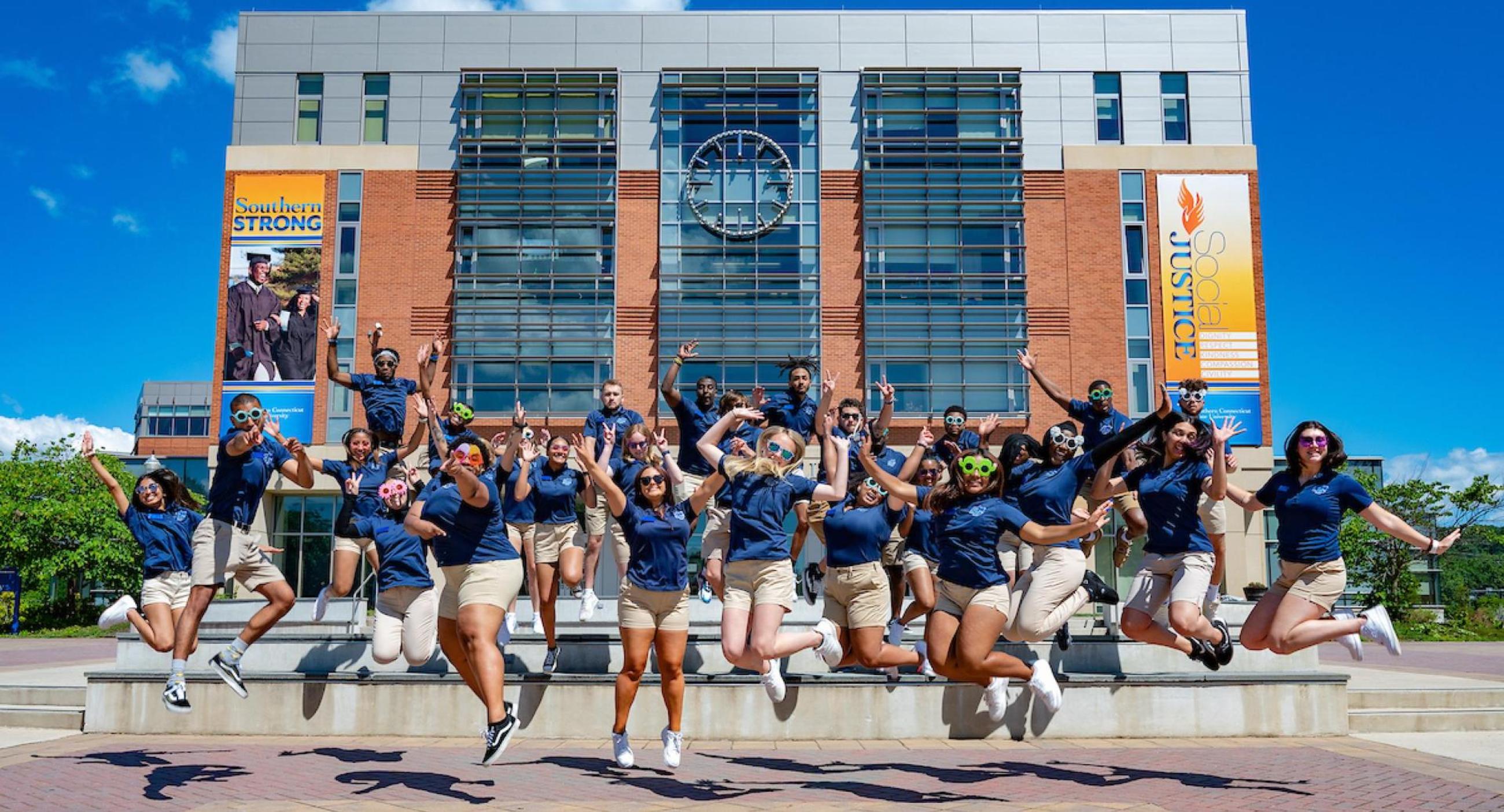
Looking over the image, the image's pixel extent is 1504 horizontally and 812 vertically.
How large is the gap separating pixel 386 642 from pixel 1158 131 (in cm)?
3240

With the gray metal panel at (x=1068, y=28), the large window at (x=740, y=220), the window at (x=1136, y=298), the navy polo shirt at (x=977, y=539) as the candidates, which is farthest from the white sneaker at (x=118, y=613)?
the gray metal panel at (x=1068, y=28)

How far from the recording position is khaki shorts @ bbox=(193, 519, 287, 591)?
10.1 metres

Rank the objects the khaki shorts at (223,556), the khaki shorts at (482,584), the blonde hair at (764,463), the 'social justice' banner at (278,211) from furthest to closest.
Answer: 1. the 'social justice' banner at (278,211)
2. the khaki shorts at (223,556)
3. the blonde hair at (764,463)
4. the khaki shorts at (482,584)

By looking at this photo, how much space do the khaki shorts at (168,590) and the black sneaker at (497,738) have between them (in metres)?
4.02

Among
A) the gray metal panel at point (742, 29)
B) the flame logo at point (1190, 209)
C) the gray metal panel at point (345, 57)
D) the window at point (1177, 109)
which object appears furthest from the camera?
the window at point (1177, 109)

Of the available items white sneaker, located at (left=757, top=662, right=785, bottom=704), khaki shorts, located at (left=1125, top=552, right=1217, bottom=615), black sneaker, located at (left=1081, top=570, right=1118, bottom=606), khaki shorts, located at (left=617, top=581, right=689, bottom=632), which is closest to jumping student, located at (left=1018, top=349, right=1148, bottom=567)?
black sneaker, located at (left=1081, top=570, right=1118, bottom=606)

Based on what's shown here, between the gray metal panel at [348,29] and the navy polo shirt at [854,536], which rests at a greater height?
the gray metal panel at [348,29]

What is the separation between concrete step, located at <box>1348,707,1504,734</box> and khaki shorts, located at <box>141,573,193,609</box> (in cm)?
1176

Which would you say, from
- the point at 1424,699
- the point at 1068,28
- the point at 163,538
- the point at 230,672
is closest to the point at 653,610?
the point at 230,672

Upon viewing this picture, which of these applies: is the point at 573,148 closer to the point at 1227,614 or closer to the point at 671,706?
the point at 1227,614

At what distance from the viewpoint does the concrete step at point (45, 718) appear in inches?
470

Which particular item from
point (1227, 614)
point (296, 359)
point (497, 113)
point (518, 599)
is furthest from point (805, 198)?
point (1227, 614)

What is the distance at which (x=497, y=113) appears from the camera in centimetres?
3544

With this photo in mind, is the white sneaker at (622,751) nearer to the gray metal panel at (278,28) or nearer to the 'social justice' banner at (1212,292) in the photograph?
the 'social justice' banner at (1212,292)
